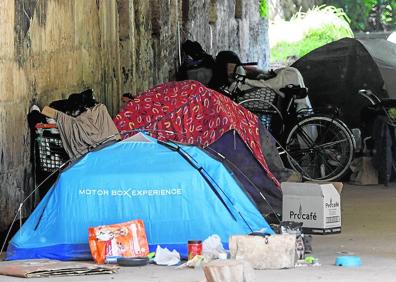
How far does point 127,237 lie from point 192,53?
26.4ft

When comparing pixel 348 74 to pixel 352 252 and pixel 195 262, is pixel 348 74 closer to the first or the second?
pixel 352 252

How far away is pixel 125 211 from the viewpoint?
9766mm

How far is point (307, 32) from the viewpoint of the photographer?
37625 millimetres

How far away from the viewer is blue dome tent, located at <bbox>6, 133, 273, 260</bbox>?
974cm

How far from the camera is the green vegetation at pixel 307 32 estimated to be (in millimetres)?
35219

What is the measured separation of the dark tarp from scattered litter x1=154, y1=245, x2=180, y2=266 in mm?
6760

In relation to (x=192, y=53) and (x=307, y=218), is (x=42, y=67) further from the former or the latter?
(x=192, y=53)

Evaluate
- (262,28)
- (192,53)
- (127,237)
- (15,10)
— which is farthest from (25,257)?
(262,28)

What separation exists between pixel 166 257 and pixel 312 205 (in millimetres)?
1732

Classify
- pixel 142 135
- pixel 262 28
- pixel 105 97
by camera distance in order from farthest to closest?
pixel 262 28 → pixel 105 97 → pixel 142 135

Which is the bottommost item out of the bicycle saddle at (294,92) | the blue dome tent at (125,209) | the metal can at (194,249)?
the metal can at (194,249)

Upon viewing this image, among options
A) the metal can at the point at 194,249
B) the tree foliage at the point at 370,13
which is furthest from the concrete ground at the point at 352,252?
the tree foliage at the point at 370,13

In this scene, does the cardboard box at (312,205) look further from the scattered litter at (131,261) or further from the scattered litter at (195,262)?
the scattered litter at (131,261)

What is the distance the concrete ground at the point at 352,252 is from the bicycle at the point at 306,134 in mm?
706
